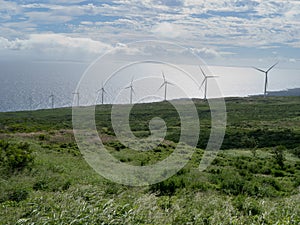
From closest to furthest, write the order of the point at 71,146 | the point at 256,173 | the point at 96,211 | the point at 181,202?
the point at 96,211 < the point at 181,202 < the point at 256,173 < the point at 71,146

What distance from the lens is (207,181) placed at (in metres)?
16.8

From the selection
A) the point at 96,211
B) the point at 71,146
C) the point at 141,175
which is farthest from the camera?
the point at 71,146

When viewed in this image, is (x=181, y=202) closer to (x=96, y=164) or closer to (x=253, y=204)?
(x=253, y=204)

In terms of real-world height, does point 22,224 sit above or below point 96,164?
above

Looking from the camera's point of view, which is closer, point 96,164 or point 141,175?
point 141,175

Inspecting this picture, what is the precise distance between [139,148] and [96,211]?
20.8 meters

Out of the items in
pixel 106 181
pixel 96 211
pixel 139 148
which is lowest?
pixel 139 148

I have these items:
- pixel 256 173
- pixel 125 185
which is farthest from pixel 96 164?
pixel 256 173

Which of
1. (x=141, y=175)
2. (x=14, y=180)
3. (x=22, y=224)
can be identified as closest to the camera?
(x=22, y=224)

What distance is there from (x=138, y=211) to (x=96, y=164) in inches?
428

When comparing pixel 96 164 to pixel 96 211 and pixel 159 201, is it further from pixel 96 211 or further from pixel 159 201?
pixel 96 211

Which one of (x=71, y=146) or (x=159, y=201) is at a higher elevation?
(x=159, y=201)

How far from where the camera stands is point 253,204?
37.3 feet

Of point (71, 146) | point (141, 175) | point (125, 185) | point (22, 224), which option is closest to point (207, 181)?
point (141, 175)
